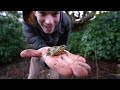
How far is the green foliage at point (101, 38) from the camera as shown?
2443 millimetres

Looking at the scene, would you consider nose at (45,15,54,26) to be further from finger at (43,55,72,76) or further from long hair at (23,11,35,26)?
finger at (43,55,72,76)

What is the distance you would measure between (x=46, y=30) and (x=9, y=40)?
1.38 ft

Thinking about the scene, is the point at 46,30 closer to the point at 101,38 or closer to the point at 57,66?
the point at 57,66

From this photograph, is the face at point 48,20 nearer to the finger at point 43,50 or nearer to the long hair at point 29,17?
the long hair at point 29,17

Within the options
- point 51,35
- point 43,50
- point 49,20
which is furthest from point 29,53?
point 49,20

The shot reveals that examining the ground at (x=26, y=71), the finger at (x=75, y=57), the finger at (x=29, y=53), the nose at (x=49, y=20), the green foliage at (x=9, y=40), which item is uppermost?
the nose at (x=49, y=20)

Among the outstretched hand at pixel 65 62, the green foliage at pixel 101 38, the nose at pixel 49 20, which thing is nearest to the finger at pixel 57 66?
the outstretched hand at pixel 65 62

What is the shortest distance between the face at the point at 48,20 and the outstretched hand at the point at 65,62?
0.68ft

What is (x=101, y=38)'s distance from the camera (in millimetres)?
2447

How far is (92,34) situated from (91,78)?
456 millimetres

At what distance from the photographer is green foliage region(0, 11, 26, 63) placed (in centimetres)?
241

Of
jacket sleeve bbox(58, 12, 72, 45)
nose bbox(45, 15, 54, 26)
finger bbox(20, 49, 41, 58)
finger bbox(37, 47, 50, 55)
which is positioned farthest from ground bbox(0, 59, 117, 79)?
nose bbox(45, 15, 54, 26)
